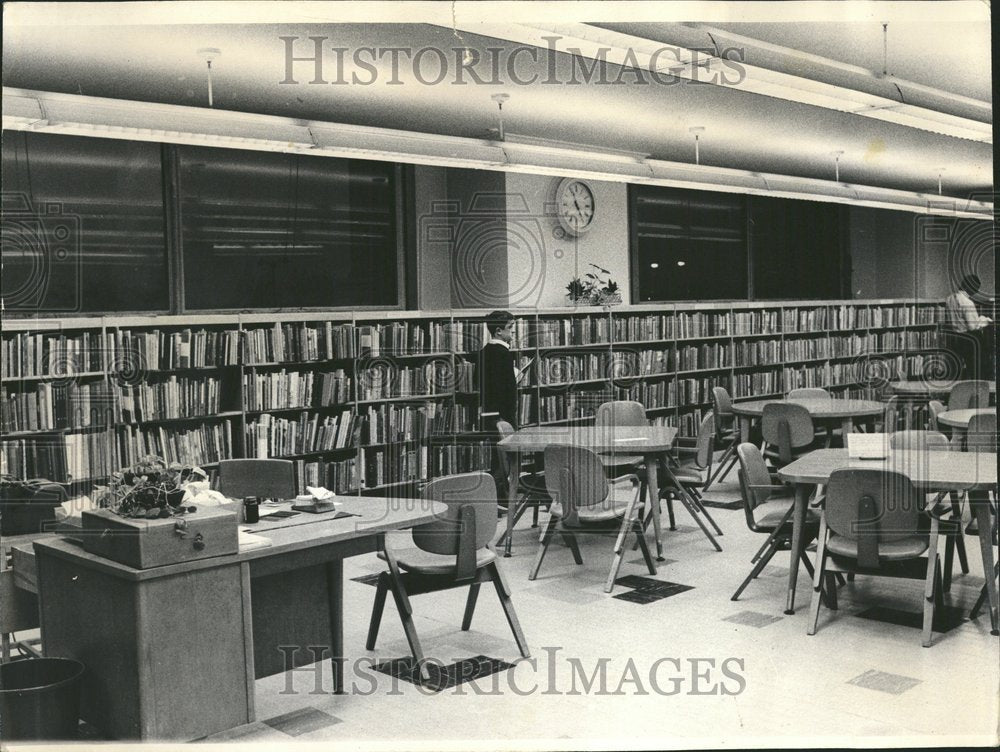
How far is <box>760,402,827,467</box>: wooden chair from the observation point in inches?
315

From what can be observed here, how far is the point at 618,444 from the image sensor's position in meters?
6.56

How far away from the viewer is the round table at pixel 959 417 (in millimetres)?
7536

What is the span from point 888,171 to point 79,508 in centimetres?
1212

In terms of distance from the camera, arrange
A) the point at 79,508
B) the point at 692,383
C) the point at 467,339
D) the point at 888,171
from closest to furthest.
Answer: the point at 79,508
the point at 467,339
the point at 692,383
the point at 888,171

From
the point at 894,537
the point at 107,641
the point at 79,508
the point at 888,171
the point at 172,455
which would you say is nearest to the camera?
the point at 107,641

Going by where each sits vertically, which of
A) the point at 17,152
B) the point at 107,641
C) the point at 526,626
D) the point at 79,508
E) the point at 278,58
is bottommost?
the point at 526,626

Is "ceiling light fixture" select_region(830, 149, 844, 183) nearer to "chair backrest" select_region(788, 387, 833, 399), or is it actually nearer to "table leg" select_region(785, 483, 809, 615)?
"chair backrest" select_region(788, 387, 833, 399)

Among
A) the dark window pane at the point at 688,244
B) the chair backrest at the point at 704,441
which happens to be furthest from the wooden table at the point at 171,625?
the dark window pane at the point at 688,244

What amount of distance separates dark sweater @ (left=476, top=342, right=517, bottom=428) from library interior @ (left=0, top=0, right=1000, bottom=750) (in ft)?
0.13

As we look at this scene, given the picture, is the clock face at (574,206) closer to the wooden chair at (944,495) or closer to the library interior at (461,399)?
the library interior at (461,399)

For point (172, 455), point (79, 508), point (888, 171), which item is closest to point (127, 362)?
point (172, 455)

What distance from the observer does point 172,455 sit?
6898 mm

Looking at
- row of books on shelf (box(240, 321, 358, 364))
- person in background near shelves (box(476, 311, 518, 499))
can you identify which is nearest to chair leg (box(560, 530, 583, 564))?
person in background near shelves (box(476, 311, 518, 499))

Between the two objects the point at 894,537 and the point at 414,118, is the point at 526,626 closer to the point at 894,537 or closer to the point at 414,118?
the point at 894,537
